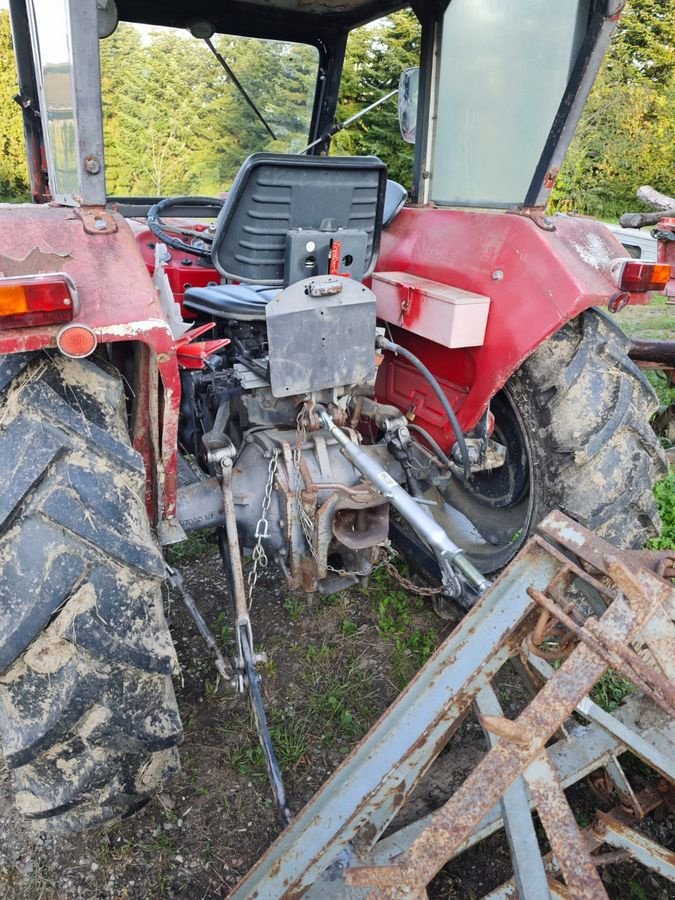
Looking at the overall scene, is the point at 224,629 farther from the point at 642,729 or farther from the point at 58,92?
the point at 58,92

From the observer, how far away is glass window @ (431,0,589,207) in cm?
186

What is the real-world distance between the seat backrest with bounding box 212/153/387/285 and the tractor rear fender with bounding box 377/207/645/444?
0.91 feet

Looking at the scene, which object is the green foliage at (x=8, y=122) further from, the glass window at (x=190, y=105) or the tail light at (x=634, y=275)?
the tail light at (x=634, y=275)

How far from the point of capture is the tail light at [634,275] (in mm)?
1896

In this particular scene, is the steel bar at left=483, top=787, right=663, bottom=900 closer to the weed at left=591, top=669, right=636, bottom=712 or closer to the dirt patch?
the dirt patch

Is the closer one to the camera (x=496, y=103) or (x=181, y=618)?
(x=496, y=103)

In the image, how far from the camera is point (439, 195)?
2373 millimetres

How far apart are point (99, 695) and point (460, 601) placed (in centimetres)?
128

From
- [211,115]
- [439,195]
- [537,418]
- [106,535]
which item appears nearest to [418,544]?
[537,418]

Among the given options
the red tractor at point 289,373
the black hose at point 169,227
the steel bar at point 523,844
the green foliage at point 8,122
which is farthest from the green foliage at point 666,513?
the green foliage at point 8,122

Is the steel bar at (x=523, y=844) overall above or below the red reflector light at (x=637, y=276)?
below

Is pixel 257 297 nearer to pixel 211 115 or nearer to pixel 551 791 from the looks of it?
pixel 211 115

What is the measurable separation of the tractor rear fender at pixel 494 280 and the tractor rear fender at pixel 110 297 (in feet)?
2.78

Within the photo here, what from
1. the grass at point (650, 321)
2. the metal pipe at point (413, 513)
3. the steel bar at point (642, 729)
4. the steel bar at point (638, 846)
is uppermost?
the metal pipe at point (413, 513)
